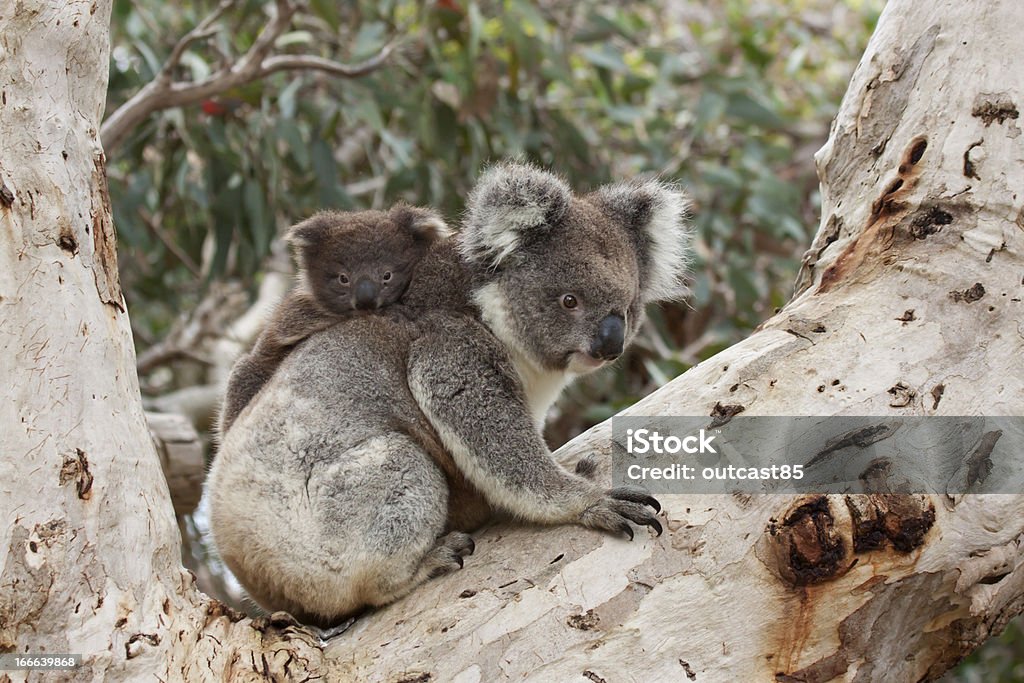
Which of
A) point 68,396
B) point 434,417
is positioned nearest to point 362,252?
point 434,417

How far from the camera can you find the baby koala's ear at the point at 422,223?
3299 mm

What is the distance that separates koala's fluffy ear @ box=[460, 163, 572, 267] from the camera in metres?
2.83

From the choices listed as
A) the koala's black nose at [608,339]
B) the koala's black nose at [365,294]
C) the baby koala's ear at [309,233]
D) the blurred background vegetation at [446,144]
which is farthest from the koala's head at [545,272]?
the blurred background vegetation at [446,144]

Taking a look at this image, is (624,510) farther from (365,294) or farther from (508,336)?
(365,294)

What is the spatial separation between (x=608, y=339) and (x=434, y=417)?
1.69 feet

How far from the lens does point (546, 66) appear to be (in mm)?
5461

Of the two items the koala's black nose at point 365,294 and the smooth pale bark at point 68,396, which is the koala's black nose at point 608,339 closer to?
A: the koala's black nose at point 365,294

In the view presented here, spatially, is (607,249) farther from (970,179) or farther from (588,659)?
(588,659)

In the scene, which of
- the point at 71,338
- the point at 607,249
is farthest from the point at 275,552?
the point at 607,249

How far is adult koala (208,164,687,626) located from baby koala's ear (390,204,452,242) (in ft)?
0.75

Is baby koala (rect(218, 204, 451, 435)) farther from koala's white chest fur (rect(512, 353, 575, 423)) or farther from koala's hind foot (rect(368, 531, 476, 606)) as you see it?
koala's hind foot (rect(368, 531, 476, 606))

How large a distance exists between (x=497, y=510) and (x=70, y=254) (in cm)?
119

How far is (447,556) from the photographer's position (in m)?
2.42

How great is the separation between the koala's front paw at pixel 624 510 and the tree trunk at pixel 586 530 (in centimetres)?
4
